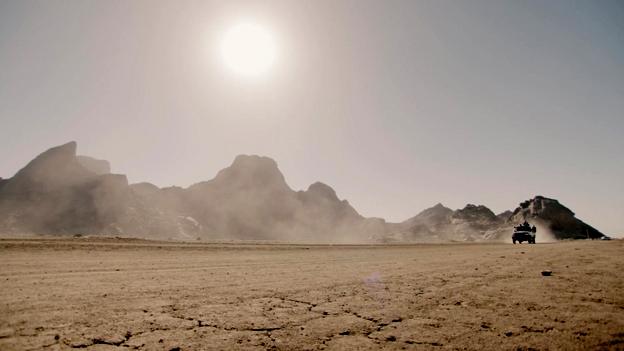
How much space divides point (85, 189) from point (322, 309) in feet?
476

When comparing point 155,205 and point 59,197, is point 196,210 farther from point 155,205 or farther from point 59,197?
point 59,197

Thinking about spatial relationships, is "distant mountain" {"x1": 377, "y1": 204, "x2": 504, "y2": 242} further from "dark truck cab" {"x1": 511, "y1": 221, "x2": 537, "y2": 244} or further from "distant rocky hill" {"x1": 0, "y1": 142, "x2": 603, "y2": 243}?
"dark truck cab" {"x1": 511, "y1": 221, "x2": 537, "y2": 244}

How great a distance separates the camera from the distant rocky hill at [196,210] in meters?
115

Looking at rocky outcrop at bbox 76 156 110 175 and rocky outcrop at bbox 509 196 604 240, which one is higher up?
rocky outcrop at bbox 76 156 110 175

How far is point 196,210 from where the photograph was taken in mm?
163375

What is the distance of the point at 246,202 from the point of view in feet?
576

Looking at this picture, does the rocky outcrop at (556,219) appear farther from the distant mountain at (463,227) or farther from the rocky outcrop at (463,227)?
the rocky outcrop at (463,227)

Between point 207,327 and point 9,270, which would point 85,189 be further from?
point 207,327

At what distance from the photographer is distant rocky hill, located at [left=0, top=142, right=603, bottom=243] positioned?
115m

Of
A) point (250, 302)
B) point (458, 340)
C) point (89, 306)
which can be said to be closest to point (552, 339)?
point (458, 340)

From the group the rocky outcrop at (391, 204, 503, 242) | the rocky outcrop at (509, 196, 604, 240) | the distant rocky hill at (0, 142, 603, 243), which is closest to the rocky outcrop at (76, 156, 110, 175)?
the distant rocky hill at (0, 142, 603, 243)

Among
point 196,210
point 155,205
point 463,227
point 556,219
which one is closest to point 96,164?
point 155,205

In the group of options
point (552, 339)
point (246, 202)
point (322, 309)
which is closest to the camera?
point (552, 339)

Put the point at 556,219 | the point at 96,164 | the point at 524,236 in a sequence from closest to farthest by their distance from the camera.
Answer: the point at 524,236, the point at 556,219, the point at 96,164
